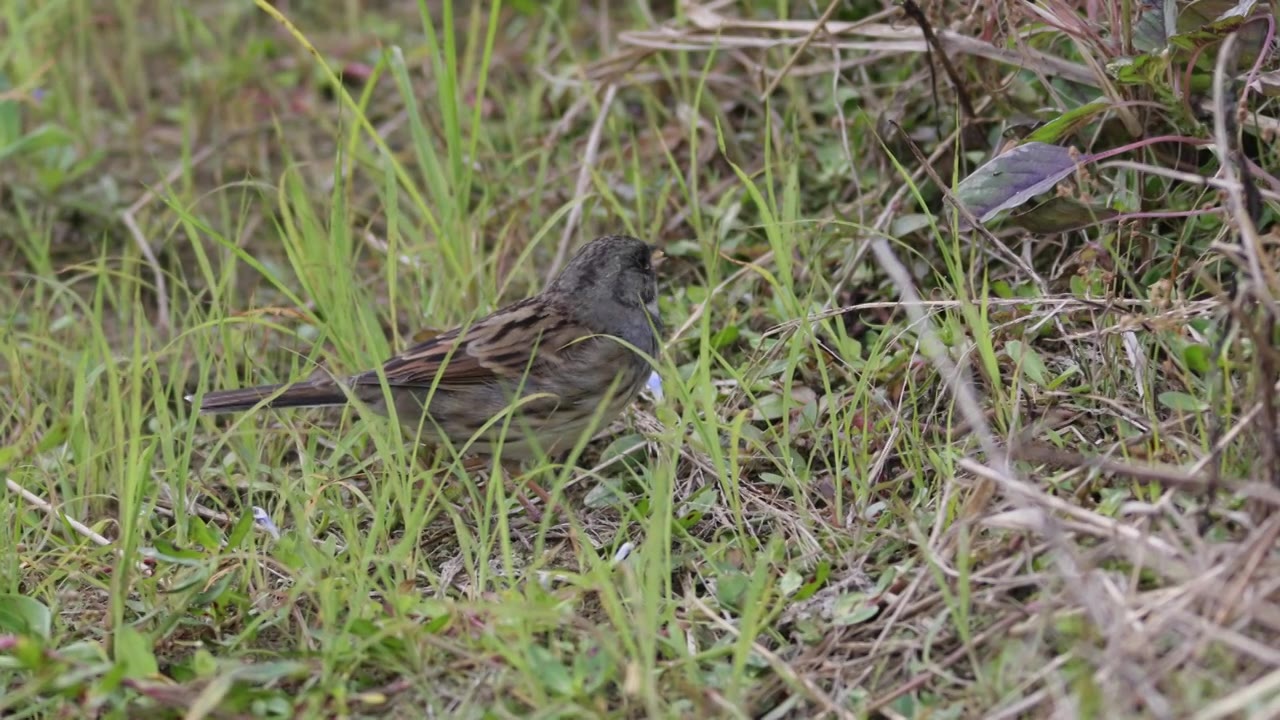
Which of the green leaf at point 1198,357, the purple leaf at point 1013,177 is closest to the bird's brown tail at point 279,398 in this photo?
Answer: the purple leaf at point 1013,177

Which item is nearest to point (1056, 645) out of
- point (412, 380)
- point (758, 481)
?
point (758, 481)

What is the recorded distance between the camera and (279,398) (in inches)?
151

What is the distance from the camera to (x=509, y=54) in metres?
6.11

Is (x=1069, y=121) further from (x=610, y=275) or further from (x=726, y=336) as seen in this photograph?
(x=610, y=275)

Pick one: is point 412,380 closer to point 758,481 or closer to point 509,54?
point 758,481

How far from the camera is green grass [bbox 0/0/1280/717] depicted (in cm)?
284

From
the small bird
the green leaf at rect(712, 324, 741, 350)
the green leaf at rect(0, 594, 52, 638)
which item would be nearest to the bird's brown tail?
the small bird

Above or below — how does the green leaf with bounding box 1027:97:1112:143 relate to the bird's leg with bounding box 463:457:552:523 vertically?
above

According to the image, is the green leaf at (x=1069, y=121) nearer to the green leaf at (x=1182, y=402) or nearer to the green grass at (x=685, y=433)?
the green grass at (x=685, y=433)

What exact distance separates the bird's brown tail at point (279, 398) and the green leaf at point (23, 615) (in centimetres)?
71

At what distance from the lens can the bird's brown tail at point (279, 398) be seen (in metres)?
3.81

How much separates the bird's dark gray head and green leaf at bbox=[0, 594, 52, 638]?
167 cm

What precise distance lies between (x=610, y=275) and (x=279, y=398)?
100cm

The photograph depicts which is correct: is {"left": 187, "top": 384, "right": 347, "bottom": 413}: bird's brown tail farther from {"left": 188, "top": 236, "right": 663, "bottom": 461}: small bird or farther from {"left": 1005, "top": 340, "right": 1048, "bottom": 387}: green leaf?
{"left": 1005, "top": 340, "right": 1048, "bottom": 387}: green leaf
